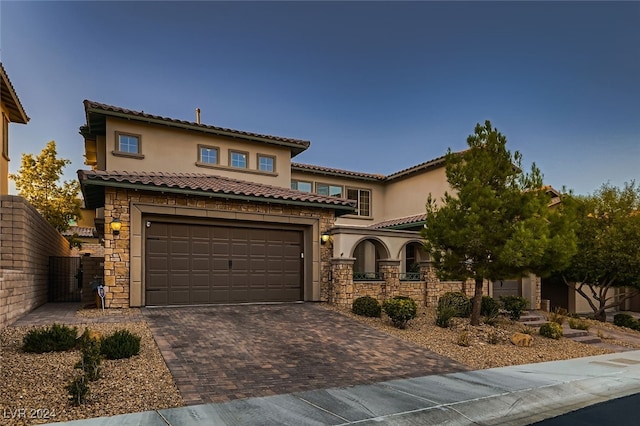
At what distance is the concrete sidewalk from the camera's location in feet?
18.9

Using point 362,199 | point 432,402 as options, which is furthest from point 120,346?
point 362,199

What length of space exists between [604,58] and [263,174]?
49.4ft

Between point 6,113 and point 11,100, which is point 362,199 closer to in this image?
point 11,100

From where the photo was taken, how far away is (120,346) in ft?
26.1

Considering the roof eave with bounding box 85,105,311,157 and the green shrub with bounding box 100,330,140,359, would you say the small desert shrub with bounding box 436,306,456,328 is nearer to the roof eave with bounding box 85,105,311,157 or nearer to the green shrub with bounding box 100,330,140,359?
the green shrub with bounding box 100,330,140,359

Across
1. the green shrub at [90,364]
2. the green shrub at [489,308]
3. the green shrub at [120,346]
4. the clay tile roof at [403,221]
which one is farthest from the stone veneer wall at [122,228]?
the green shrub at [489,308]

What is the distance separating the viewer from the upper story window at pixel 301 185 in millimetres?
21375

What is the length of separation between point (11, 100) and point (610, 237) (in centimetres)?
2401

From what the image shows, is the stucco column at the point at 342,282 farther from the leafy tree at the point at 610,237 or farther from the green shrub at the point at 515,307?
the leafy tree at the point at 610,237

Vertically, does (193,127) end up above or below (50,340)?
above

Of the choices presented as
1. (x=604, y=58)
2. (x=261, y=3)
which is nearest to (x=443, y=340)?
(x=261, y=3)

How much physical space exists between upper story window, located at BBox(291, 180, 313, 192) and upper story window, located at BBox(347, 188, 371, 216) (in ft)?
8.26

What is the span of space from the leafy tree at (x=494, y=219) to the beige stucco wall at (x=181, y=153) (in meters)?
7.89

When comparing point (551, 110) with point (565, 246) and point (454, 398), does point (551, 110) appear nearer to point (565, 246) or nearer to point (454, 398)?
point (565, 246)
